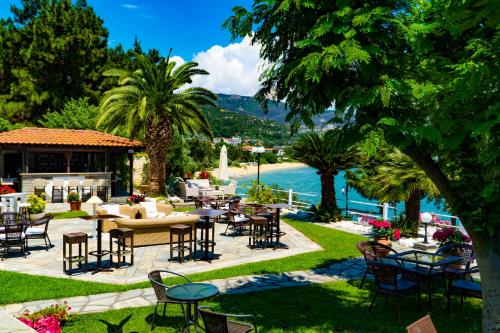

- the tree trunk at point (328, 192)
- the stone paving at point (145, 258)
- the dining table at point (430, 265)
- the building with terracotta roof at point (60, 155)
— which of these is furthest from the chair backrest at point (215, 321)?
the building with terracotta roof at point (60, 155)

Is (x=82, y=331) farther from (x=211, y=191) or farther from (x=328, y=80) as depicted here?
(x=211, y=191)

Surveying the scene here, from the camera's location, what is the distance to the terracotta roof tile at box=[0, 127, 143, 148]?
21509 millimetres

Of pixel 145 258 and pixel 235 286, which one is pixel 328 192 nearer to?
pixel 145 258

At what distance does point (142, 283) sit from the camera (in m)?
8.38

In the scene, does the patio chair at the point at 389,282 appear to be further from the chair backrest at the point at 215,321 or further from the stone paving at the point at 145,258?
the stone paving at the point at 145,258

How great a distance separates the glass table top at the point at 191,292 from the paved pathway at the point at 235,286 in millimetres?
1893

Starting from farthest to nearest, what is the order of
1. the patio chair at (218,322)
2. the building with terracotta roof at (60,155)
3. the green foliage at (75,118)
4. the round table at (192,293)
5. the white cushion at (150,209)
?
the green foliage at (75,118)
the building with terracotta roof at (60,155)
the white cushion at (150,209)
the round table at (192,293)
the patio chair at (218,322)

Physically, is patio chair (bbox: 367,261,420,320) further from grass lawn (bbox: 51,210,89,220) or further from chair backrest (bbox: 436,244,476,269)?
grass lawn (bbox: 51,210,89,220)

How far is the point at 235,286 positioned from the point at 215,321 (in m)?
3.88

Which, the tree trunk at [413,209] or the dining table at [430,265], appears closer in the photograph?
the dining table at [430,265]

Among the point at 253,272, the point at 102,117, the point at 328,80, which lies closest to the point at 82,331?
the point at 253,272

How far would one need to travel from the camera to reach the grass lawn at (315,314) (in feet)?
20.6

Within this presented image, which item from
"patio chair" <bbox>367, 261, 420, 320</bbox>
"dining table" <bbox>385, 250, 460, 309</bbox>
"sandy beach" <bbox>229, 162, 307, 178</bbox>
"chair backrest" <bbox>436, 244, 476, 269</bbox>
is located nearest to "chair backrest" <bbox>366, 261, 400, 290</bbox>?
"patio chair" <bbox>367, 261, 420, 320</bbox>

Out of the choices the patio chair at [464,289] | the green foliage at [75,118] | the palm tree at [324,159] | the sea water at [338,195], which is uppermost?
the green foliage at [75,118]
